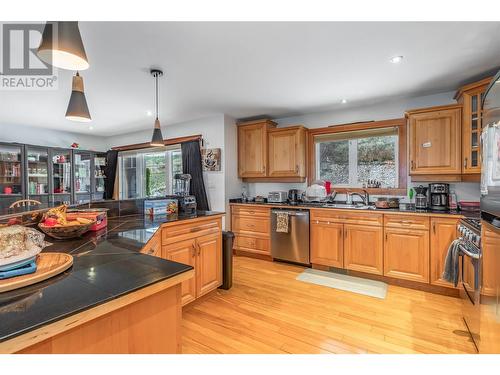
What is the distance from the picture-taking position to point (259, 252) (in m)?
3.87

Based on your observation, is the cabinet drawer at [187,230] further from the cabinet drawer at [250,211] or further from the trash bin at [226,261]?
the cabinet drawer at [250,211]

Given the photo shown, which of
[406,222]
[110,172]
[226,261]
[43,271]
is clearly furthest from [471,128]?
[110,172]

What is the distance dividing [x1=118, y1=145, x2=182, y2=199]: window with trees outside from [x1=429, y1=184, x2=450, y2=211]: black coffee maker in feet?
13.6

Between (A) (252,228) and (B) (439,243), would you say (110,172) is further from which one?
(B) (439,243)

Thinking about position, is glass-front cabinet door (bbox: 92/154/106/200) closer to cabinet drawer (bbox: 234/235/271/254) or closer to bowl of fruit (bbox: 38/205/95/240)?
cabinet drawer (bbox: 234/235/271/254)

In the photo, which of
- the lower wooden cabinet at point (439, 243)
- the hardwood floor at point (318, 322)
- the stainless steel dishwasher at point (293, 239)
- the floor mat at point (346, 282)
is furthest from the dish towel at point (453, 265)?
the stainless steel dishwasher at point (293, 239)

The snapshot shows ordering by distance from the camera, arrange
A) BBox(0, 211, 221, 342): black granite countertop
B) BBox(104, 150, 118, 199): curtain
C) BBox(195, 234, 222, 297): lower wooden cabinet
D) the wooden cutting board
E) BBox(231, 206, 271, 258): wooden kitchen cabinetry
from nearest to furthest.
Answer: BBox(0, 211, 221, 342): black granite countertop
the wooden cutting board
BBox(195, 234, 222, 297): lower wooden cabinet
BBox(231, 206, 271, 258): wooden kitchen cabinetry
BBox(104, 150, 118, 199): curtain

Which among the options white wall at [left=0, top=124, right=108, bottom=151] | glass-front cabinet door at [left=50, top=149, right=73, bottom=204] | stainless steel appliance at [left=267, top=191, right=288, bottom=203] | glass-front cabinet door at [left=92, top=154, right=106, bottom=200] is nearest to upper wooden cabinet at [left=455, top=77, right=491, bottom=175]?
stainless steel appliance at [left=267, top=191, right=288, bottom=203]

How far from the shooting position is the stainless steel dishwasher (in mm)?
3451

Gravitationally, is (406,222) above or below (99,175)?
below

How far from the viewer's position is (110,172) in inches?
231

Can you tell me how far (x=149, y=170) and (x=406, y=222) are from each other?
195 inches

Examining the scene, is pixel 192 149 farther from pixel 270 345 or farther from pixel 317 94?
pixel 270 345

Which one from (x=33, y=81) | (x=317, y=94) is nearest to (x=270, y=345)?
(x=317, y=94)
